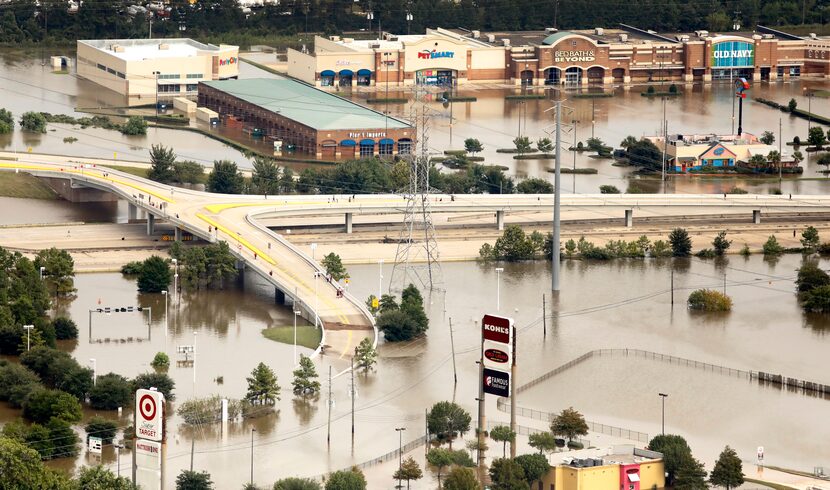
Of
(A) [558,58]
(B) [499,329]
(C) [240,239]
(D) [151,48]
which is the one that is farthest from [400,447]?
(A) [558,58]

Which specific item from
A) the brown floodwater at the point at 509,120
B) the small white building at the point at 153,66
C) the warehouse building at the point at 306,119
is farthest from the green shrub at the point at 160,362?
the small white building at the point at 153,66

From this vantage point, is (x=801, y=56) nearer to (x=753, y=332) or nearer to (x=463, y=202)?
(x=463, y=202)

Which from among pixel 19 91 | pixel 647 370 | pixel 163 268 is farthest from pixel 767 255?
pixel 19 91

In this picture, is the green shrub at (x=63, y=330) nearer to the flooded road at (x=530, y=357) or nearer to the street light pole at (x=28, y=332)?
the flooded road at (x=530, y=357)

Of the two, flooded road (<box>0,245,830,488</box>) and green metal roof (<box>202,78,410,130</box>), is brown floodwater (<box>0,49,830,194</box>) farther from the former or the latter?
flooded road (<box>0,245,830,488</box>)

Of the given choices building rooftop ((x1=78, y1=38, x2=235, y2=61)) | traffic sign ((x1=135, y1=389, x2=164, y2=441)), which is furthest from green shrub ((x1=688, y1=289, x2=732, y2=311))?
building rooftop ((x1=78, y1=38, x2=235, y2=61))

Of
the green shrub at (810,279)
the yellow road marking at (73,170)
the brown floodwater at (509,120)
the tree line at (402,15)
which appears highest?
the tree line at (402,15)

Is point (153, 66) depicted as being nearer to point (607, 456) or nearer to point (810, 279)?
point (810, 279)
